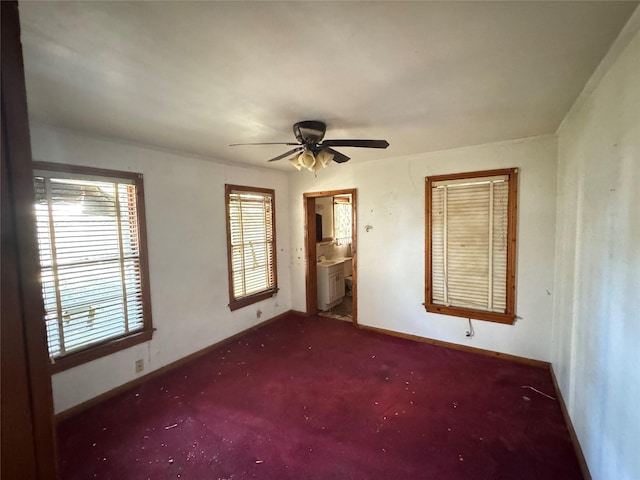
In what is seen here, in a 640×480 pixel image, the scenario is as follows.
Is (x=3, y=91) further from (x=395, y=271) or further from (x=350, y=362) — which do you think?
(x=395, y=271)

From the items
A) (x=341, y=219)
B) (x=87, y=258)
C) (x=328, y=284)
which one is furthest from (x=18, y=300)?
(x=341, y=219)

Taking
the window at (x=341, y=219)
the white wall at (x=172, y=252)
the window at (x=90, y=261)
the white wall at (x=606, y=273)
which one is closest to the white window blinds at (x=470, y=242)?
the white wall at (x=606, y=273)

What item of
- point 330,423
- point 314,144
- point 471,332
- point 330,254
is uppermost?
point 314,144

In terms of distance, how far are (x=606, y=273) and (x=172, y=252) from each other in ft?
11.6

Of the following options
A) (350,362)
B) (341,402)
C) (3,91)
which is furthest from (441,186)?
(3,91)

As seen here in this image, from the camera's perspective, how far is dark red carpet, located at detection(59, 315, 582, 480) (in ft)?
6.37

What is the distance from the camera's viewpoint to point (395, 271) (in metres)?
3.95

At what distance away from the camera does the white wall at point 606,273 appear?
131cm

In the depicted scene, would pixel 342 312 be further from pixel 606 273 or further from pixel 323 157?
pixel 606 273

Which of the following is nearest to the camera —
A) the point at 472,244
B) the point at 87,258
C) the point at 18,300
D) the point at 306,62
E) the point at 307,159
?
the point at 18,300

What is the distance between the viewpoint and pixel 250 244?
424 cm

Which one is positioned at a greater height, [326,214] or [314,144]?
[314,144]

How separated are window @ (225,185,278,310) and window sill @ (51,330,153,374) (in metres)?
1.14

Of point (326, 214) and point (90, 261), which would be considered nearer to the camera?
point (90, 261)
